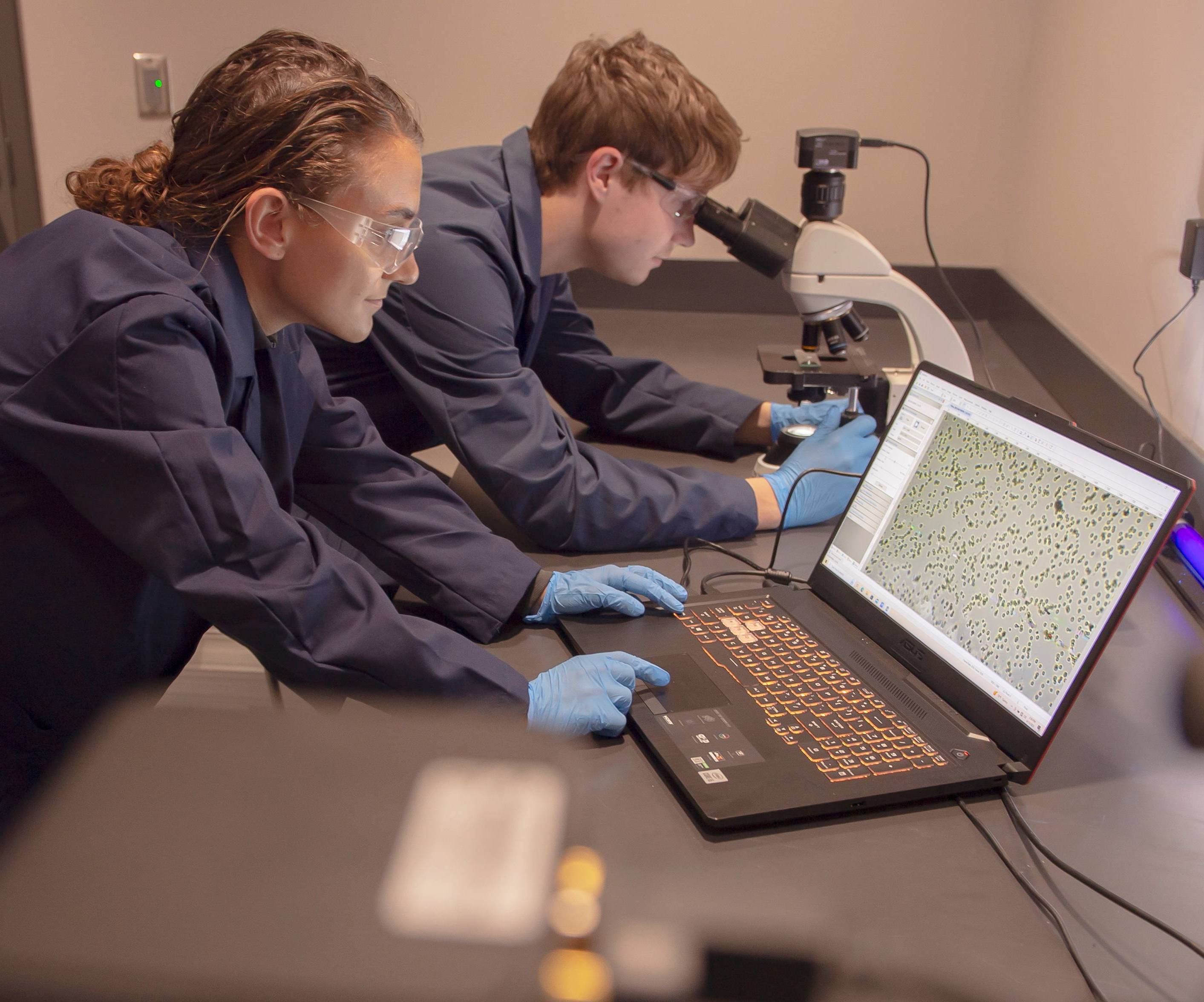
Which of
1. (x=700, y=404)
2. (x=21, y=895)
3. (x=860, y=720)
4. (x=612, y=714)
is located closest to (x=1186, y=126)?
(x=700, y=404)

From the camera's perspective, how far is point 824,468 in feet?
5.00

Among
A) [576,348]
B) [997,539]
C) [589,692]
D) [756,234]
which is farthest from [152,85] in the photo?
[997,539]

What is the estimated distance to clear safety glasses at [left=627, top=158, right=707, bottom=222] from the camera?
1591 millimetres

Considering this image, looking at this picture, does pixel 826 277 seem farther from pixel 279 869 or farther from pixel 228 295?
pixel 279 869

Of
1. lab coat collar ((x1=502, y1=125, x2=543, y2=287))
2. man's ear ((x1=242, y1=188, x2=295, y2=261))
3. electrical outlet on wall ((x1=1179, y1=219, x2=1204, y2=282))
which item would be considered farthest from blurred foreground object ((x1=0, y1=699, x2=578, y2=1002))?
electrical outlet on wall ((x1=1179, y1=219, x2=1204, y2=282))

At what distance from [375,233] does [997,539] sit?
2.15 ft

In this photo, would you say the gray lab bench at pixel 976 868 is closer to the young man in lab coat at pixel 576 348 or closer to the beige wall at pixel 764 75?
the young man in lab coat at pixel 576 348

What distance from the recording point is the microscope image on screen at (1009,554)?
2.85ft

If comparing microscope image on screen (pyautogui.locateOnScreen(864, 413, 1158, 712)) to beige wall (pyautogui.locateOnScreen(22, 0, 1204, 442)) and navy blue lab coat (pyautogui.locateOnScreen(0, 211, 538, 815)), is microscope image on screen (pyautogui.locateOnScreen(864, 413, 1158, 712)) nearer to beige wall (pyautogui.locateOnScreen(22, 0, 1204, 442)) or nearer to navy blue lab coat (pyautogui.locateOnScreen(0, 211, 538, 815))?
navy blue lab coat (pyautogui.locateOnScreen(0, 211, 538, 815))

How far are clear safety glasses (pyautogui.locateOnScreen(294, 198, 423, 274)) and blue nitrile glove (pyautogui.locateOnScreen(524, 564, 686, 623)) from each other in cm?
38

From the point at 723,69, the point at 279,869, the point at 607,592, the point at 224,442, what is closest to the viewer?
the point at 279,869

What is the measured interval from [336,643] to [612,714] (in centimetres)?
25

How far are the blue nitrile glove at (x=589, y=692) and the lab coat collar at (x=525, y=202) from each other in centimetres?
75

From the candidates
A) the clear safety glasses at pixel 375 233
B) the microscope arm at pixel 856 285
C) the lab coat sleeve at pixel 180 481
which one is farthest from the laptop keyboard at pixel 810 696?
the microscope arm at pixel 856 285
